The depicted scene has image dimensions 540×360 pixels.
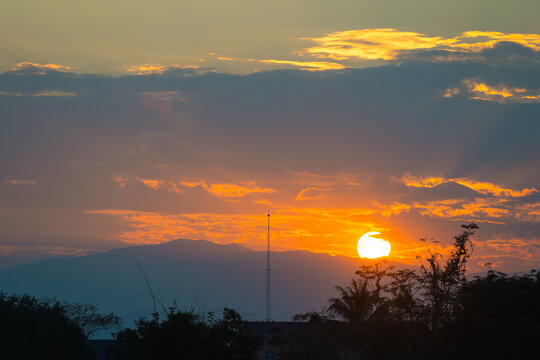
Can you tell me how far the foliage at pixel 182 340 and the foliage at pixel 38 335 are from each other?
4.68 meters

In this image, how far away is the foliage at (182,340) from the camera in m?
47.7

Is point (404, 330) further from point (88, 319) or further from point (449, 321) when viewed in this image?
point (88, 319)

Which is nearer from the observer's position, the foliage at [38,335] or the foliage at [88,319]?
the foliage at [38,335]

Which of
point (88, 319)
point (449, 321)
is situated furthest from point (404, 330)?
point (88, 319)

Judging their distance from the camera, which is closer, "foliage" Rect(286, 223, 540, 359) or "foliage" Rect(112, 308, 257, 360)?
"foliage" Rect(286, 223, 540, 359)

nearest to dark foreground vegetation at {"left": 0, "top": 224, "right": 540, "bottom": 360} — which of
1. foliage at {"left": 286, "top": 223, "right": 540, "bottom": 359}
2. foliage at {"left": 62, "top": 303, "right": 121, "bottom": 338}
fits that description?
foliage at {"left": 286, "top": 223, "right": 540, "bottom": 359}

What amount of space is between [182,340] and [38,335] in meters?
11.1

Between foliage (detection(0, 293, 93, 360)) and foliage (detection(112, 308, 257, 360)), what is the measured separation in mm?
4678

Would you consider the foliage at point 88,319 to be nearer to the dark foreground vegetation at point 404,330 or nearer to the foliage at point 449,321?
the dark foreground vegetation at point 404,330

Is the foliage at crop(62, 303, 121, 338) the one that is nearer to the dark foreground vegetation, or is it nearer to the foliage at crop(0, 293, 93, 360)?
the foliage at crop(0, 293, 93, 360)

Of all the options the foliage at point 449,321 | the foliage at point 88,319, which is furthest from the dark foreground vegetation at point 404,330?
the foliage at point 88,319

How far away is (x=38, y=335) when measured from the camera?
52.0m

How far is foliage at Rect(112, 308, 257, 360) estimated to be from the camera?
47.7 m

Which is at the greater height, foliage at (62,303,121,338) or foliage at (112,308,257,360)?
foliage at (62,303,121,338)
